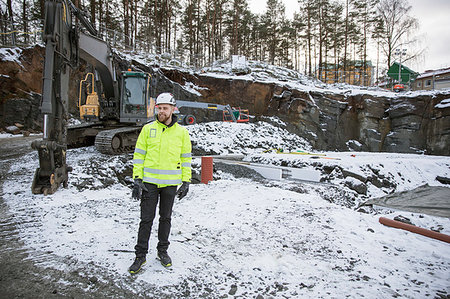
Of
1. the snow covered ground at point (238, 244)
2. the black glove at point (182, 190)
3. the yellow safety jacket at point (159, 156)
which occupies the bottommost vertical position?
the snow covered ground at point (238, 244)

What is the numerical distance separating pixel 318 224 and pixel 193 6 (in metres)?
29.2

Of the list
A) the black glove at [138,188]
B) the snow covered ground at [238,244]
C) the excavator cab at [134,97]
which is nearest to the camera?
the snow covered ground at [238,244]

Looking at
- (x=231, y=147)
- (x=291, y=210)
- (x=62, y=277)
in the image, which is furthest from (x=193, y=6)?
(x=62, y=277)

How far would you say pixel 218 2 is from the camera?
26469 mm

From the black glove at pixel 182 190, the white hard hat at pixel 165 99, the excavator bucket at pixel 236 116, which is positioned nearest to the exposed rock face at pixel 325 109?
the excavator bucket at pixel 236 116

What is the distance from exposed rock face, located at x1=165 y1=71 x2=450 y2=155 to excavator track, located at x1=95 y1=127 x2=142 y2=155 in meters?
10.6

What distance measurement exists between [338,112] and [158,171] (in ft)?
64.5

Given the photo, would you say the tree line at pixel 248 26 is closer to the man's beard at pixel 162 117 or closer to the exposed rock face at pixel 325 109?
the exposed rock face at pixel 325 109

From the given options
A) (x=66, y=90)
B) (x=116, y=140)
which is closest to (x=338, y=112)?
(x=116, y=140)

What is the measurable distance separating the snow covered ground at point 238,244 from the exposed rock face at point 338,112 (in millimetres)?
14275

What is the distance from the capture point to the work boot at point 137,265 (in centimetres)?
285

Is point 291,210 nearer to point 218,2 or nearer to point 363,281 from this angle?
point 363,281

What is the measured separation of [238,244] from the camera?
3725 millimetres

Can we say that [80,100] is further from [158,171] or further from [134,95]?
[158,171]
